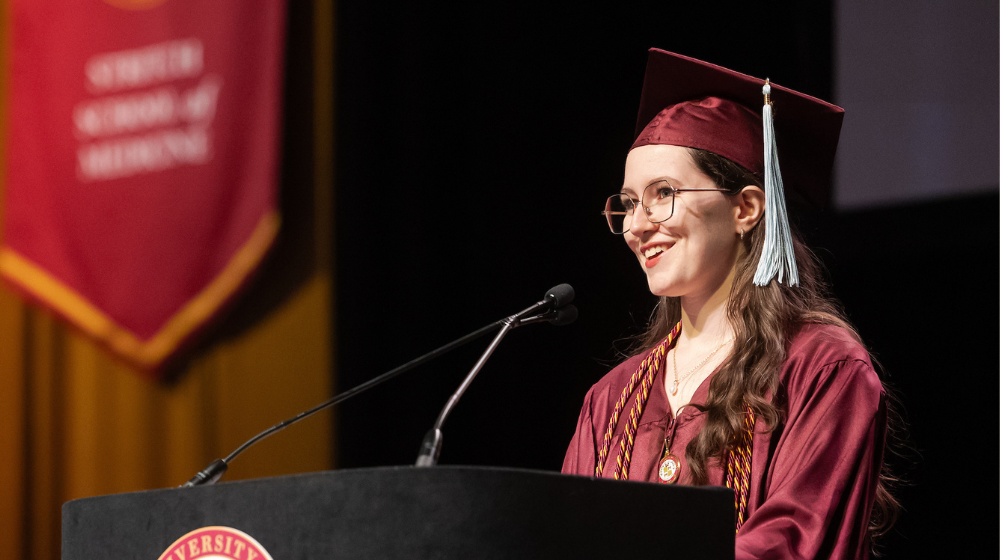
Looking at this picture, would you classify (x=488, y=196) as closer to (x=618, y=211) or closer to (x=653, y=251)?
(x=618, y=211)

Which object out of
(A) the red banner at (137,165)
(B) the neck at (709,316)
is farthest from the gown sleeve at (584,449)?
(A) the red banner at (137,165)

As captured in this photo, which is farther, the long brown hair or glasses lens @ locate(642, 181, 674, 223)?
glasses lens @ locate(642, 181, 674, 223)

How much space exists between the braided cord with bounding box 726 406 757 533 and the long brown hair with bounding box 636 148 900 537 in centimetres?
1

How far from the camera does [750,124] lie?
191 cm

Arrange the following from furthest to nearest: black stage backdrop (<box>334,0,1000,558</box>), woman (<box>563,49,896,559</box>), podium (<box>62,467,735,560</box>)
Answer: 1. black stage backdrop (<box>334,0,1000,558</box>)
2. woman (<box>563,49,896,559</box>)
3. podium (<box>62,467,735,560</box>)

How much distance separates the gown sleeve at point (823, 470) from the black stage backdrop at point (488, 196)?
1986 mm

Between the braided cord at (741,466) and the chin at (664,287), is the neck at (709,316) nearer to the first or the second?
the chin at (664,287)

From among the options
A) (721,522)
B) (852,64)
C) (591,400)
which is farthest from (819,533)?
(852,64)

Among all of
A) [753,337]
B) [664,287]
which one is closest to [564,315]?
[664,287]

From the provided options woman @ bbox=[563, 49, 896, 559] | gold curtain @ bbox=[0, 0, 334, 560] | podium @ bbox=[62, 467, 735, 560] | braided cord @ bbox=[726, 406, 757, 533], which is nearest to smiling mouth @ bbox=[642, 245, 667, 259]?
woman @ bbox=[563, 49, 896, 559]

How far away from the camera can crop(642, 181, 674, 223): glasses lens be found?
186 cm

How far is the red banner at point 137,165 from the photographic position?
4.04 metres

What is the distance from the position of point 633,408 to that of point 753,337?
0.97 feet

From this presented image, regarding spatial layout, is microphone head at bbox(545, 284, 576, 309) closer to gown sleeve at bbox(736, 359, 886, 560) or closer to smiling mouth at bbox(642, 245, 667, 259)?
smiling mouth at bbox(642, 245, 667, 259)
